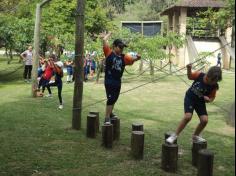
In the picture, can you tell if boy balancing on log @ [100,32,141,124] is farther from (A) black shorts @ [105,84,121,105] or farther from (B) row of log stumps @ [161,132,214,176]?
(B) row of log stumps @ [161,132,214,176]

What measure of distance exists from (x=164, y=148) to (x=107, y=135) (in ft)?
4.95

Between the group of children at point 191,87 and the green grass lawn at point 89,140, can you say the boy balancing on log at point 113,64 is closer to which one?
the group of children at point 191,87

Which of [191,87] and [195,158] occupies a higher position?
[191,87]

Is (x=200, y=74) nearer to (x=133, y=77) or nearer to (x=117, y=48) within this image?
(x=117, y=48)

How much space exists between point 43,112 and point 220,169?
581cm

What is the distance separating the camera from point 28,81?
65.1 feet

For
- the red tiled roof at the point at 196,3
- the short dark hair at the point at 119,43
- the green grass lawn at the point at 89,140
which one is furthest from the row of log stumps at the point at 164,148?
the red tiled roof at the point at 196,3

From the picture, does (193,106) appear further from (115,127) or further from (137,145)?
(115,127)

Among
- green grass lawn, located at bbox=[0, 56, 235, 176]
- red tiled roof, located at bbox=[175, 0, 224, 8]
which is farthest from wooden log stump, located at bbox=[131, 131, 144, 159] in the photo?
red tiled roof, located at bbox=[175, 0, 224, 8]

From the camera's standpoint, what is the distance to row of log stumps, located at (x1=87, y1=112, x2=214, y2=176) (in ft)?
20.8

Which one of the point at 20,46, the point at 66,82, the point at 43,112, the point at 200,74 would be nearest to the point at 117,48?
the point at 200,74

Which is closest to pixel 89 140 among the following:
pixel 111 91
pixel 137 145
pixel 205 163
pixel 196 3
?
pixel 111 91

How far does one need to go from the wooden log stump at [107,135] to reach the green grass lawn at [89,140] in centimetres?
14

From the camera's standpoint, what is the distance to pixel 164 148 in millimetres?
6875
